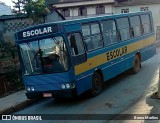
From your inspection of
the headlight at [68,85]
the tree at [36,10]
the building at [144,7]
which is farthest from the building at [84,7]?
the headlight at [68,85]

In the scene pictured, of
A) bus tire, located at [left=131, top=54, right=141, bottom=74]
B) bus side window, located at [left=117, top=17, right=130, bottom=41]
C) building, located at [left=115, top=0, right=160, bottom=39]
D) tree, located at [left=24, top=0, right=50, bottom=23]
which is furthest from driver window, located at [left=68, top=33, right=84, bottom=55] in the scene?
building, located at [left=115, top=0, right=160, bottom=39]

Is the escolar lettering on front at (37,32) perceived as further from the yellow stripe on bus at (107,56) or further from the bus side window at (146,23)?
the bus side window at (146,23)

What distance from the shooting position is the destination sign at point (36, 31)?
401 inches

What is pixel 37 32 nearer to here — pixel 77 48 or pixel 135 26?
pixel 77 48

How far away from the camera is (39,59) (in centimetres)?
1053

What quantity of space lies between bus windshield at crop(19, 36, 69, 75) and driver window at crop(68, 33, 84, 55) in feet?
1.10

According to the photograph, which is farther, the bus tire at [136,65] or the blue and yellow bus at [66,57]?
the bus tire at [136,65]

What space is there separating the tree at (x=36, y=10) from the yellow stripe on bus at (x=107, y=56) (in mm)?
7842

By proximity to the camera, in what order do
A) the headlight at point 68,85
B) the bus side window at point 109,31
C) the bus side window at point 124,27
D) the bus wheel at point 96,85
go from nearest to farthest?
the headlight at point 68,85 < the bus wheel at point 96,85 < the bus side window at point 109,31 < the bus side window at point 124,27

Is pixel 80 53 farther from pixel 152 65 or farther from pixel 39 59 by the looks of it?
pixel 152 65

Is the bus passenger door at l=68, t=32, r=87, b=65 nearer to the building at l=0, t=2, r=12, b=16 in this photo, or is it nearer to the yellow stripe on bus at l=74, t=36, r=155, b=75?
the yellow stripe on bus at l=74, t=36, r=155, b=75

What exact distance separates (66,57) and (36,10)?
38.8ft

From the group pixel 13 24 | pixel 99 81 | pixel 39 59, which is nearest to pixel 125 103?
pixel 99 81

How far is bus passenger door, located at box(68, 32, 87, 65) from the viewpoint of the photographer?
1030 cm
